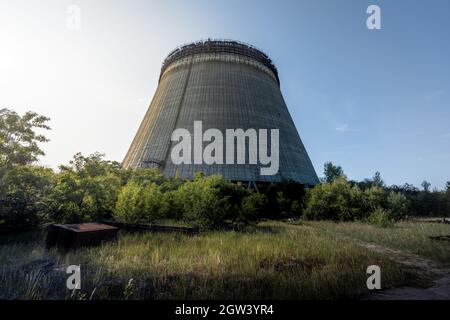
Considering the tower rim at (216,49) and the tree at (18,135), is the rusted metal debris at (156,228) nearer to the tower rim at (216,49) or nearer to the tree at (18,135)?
the tree at (18,135)

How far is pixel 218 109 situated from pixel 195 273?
25.2 metres

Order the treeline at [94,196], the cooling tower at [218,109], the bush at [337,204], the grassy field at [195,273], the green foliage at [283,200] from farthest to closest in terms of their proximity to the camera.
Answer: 1. the cooling tower at [218,109]
2. the green foliage at [283,200]
3. the bush at [337,204]
4. the treeline at [94,196]
5. the grassy field at [195,273]

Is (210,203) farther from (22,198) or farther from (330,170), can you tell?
(330,170)

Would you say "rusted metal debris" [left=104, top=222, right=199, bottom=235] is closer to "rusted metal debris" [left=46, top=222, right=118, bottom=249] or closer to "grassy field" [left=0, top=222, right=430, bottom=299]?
"rusted metal debris" [left=46, top=222, right=118, bottom=249]

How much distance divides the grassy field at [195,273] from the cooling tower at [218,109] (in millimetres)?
18366

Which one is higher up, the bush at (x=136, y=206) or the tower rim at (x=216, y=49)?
the tower rim at (x=216, y=49)

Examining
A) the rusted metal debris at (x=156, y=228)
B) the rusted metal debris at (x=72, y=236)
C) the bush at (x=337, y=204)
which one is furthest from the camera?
the bush at (x=337, y=204)

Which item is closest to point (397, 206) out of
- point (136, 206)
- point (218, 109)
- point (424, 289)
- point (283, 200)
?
point (283, 200)

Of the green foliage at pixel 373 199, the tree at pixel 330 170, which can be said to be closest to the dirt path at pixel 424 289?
the green foliage at pixel 373 199

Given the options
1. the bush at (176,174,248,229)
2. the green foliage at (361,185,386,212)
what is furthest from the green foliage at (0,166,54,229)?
the green foliage at (361,185,386,212)

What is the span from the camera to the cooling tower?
2655cm

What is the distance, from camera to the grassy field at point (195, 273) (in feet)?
13.6

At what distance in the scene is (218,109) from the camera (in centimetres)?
2903
